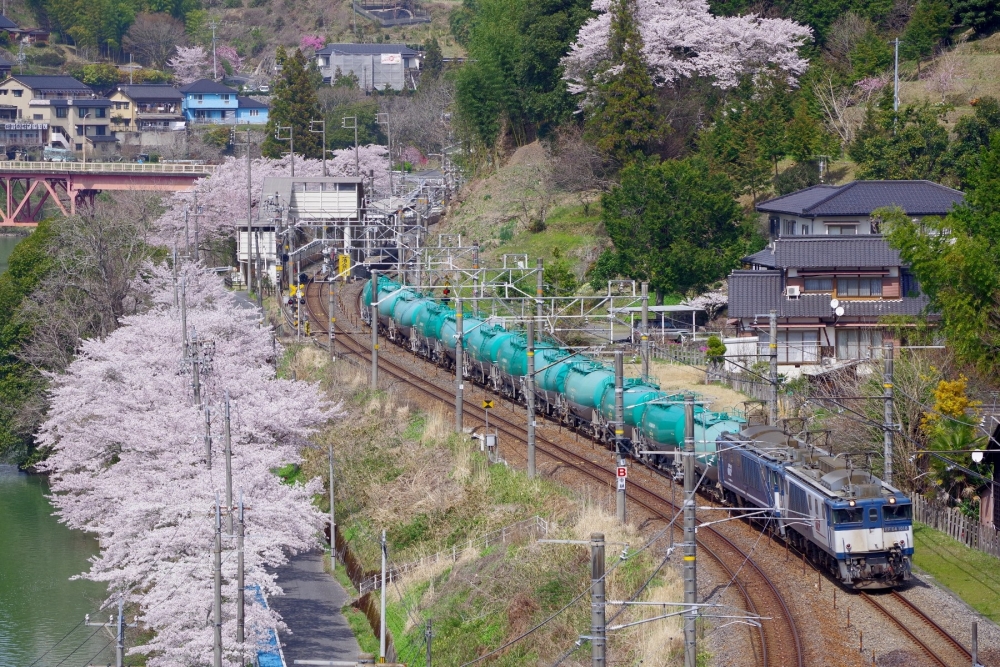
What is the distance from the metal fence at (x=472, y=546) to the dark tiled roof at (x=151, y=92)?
338ft

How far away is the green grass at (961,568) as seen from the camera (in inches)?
1007

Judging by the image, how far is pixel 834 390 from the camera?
39094mm

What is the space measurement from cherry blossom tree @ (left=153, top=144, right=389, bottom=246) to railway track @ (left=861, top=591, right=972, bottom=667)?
5265cm

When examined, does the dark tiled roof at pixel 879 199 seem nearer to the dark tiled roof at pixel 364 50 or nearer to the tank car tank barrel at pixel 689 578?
the tank car tank barrel at pixel 689 578

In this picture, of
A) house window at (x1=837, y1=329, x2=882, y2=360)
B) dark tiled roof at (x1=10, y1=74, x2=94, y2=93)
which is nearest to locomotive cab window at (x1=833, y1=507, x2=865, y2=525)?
house window at (x1=837, y1=329, x2=882, y2=360)

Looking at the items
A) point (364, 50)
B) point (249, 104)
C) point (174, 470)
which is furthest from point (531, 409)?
point (364, 50)

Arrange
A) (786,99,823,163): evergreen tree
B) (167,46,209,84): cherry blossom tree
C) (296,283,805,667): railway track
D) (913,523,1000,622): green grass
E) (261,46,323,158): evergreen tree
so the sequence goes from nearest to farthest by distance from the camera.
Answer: (296,283,805,667): railway track < (913,523,1000,622): green grass < (786,99,823,163): evergreen tree < (261,46,323,158): evergreen tree < (167,46,209,84): cherry blossom tree

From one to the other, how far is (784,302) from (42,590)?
2505 centimetres

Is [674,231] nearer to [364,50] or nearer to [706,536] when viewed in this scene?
[706,536]

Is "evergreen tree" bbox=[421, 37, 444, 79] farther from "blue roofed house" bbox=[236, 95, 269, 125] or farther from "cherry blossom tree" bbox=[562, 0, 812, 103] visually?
"cherry blossom tree" bbox=[562, 0, 812, 103]

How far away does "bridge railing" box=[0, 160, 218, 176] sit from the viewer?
101188mm

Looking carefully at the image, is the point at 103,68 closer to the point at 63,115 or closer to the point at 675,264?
the point at 63,115

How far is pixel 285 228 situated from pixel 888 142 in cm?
3021

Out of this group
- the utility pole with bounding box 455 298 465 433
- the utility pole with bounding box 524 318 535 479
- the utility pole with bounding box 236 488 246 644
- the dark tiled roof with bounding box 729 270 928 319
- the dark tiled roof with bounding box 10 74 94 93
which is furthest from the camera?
the dark tiled roof with bounding box 10 74 94 93
